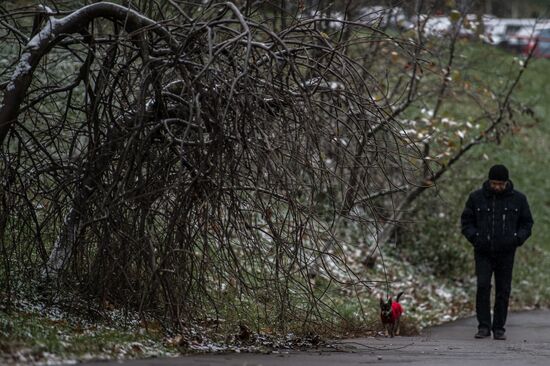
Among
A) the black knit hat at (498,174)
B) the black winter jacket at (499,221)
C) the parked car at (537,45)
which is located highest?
the parked car at (537,45)

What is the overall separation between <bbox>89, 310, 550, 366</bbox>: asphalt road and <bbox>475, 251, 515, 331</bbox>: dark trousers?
0.35 meters

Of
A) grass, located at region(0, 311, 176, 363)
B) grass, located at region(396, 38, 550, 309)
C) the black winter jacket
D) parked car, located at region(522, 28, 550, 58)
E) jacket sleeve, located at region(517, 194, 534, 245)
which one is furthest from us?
parked car, located at region(522, 28, 550, 58)

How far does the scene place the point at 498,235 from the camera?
42.8ft

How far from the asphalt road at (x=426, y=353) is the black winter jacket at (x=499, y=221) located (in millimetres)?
1243

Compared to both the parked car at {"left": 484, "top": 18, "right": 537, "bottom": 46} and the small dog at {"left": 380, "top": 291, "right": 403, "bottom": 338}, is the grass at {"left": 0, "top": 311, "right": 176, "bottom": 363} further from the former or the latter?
the parked car at {"left": 484, "top": 18, "right": 537, "bottom": 46}

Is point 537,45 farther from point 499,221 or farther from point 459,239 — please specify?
point 499,221

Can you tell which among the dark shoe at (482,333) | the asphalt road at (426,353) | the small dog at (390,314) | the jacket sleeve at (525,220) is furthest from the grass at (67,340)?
the jacket sleeve at (525,220)

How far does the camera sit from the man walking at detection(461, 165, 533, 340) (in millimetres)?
13078

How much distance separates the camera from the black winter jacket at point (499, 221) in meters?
13.1

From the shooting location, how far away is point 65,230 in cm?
1067

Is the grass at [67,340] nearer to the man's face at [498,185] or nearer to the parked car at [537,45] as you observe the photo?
the man's face at [498,185]

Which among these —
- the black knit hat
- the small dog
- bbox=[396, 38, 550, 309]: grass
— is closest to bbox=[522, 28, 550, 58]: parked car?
bbox=[396, 38, 550, 309]: grass

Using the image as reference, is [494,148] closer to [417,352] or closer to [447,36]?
[447,36]

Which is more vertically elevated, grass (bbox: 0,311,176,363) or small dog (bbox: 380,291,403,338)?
small dog (bbox: 380,291,403,338)
